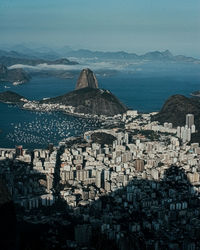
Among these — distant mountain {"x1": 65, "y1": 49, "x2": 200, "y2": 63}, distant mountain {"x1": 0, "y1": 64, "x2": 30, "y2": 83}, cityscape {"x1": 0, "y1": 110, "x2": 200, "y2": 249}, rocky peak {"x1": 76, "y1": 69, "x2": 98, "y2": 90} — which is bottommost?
cityscape {"x1": 0, "y1": 110, "x2": 200, "y2": 249}

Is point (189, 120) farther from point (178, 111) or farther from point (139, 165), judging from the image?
point (139, 165)

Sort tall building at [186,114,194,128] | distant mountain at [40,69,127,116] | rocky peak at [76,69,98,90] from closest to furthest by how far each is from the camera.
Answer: tall building at [186,114,194,128] < distant mountain at [40,69,127,116] < rocky peak at [76,69,98,90]

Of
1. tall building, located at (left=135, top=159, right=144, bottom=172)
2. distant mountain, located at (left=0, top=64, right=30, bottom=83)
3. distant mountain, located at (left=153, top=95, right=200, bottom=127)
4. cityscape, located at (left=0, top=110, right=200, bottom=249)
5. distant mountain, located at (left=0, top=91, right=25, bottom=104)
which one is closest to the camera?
cityscape, located at (left=0, top=110, right=200, bottom=249)

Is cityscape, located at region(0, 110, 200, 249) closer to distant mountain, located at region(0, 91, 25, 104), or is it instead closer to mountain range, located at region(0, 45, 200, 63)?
distant mountain, located at region(0, 91, 25, 104)

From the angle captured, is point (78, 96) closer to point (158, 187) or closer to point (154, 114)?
point (154, 114)

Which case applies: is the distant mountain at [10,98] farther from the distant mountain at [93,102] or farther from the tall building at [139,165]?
the tall building at [139,165]

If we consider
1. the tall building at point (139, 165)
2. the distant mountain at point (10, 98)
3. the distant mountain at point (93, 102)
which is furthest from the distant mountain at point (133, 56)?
the tall building at point (139, 165)

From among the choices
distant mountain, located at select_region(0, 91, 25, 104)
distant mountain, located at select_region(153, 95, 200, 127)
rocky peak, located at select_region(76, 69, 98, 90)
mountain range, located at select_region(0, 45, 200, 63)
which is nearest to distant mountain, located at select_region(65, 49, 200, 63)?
mountain range, located at select_region(0, 45, 200, 63)

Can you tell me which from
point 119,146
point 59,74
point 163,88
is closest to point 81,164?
point 119,146

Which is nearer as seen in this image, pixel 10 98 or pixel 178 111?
pixel 178 111

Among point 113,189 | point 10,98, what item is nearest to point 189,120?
point 113,189
